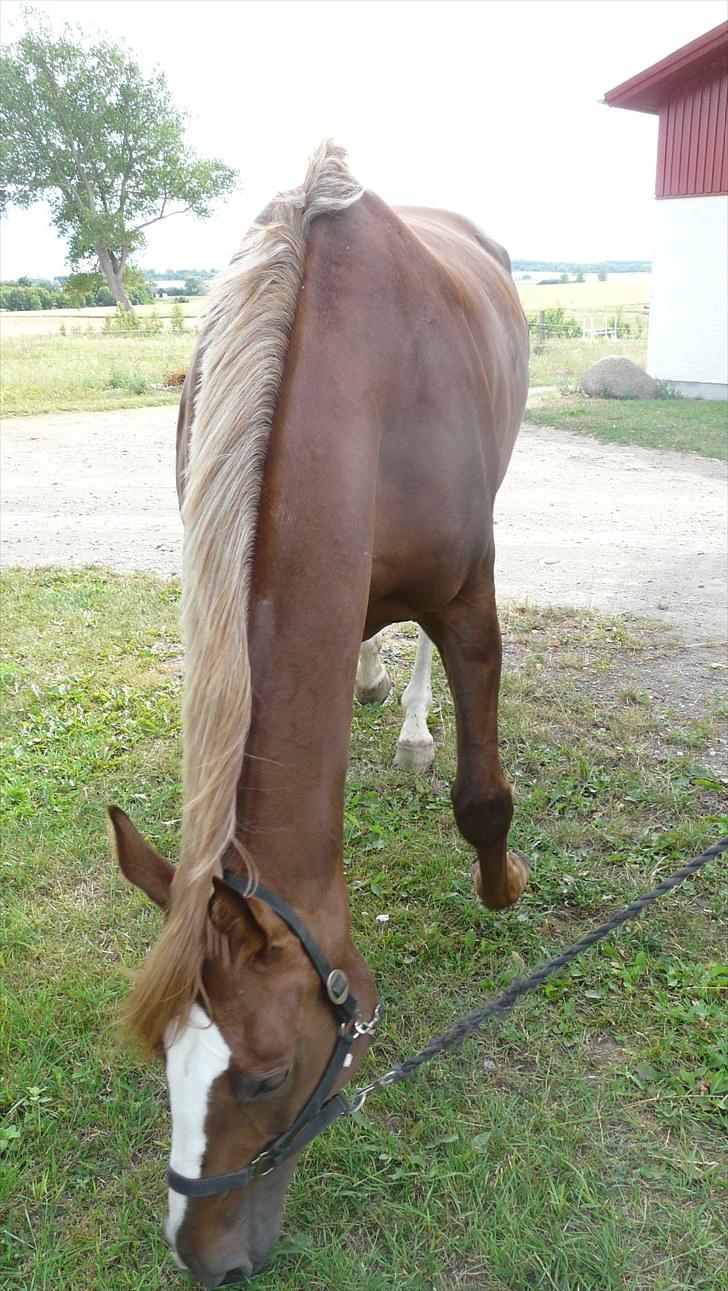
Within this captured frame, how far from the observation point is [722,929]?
105 inches

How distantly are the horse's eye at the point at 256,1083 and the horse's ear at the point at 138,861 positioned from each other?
267mm

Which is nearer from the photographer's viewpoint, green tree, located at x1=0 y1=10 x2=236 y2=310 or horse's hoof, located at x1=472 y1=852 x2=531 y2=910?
horse's hoof, located at x1=472 y1=852 x2=531 y2=910

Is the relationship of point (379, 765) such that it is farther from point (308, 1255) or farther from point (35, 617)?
point (35, 617)

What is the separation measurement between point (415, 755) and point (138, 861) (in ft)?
7.35

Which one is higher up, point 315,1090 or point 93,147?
point 93,147

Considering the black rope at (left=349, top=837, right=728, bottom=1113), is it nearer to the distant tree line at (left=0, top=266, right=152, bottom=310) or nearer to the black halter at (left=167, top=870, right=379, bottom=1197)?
the black halter at (left=167, top=870, right=379, bottom=1197)

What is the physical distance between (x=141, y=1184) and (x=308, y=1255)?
0.39 meters

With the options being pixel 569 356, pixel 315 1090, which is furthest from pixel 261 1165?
pixel 569 356

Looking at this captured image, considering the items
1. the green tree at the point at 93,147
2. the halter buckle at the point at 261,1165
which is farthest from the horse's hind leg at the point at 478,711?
the green tree at the point at 93,147

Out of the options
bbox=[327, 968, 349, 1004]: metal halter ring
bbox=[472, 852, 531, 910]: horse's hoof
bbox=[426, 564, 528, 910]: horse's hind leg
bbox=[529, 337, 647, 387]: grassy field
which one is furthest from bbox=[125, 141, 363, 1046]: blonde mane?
bbox=[529, 337, 647, 387]: grassy field

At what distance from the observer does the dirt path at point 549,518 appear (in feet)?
18.2

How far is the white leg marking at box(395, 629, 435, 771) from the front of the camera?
11.7 feet

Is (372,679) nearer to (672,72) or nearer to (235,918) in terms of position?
(235,918)

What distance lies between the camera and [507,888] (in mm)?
2705
